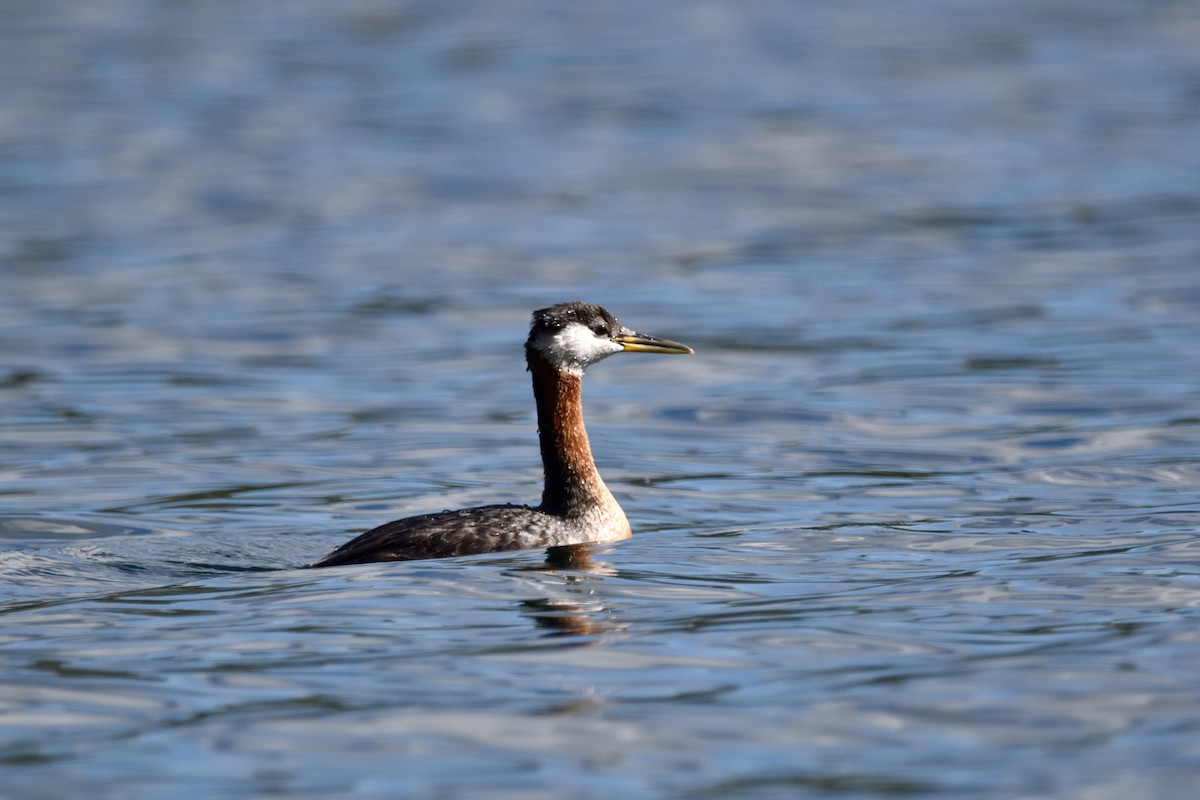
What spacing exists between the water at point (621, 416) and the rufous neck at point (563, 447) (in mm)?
468

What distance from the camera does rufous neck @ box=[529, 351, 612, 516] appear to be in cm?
1220

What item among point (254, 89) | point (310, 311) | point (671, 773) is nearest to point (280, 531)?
point (671, 773)

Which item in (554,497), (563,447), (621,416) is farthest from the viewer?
(621,416)

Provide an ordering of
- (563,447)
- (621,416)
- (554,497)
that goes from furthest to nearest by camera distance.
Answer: (621,416) → (563,447) → (554,497)

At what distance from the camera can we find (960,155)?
112ft

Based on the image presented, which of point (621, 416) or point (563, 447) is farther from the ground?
point (563, 447)

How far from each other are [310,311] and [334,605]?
43.6 ft

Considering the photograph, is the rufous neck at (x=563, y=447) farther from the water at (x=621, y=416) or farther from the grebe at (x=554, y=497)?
the water at (x=621, y=416)

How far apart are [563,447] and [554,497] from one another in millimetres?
339

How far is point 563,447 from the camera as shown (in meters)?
12.4

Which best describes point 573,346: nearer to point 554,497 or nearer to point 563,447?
point 563,447

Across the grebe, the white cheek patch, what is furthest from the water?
the white cheek patch

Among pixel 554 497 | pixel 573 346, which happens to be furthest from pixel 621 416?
pixel 554 497

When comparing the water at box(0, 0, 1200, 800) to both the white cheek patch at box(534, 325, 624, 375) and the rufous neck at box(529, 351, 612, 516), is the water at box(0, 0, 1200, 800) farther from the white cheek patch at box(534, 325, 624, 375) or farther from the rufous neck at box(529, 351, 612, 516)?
the white cheek patch at box(534, 325, 624, 375)
